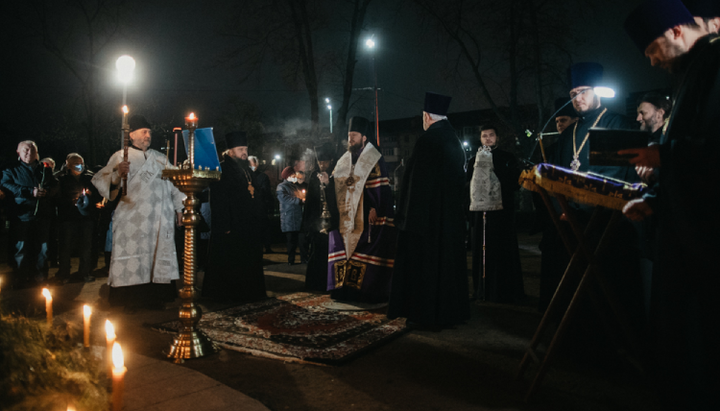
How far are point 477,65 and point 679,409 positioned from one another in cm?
1975

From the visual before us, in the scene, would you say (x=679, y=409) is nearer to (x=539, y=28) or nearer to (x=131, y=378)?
(x=131, y=378)

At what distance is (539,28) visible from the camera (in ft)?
59.5

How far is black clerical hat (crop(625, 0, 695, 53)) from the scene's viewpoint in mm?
2143

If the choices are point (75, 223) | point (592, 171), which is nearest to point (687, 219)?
point (592, 171)

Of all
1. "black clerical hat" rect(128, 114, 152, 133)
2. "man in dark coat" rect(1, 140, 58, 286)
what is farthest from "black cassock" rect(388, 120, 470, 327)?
"man in dark coat" rect(1, 140, 58, 286)

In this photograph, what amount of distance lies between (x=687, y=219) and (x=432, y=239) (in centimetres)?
286

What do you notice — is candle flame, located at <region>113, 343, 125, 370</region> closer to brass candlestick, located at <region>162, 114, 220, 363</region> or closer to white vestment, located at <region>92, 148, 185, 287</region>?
brass candlestick, located at <region>162, 114, 220, 363</region>

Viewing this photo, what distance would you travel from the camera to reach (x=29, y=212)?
7.28 metres

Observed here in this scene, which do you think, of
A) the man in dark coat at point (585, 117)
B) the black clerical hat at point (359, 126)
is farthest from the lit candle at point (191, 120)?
the man in dark coat at point (585, 117)

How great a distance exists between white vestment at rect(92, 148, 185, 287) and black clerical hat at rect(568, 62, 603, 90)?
14.9 ft

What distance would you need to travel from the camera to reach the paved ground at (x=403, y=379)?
9.46ft

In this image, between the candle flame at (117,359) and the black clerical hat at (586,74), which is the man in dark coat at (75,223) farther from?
the black clerical hat at (586,74)

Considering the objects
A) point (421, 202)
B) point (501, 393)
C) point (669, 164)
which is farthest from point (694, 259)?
point (421, 202)

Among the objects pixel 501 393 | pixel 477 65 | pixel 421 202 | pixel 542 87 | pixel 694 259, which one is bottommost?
pixel 501 393
